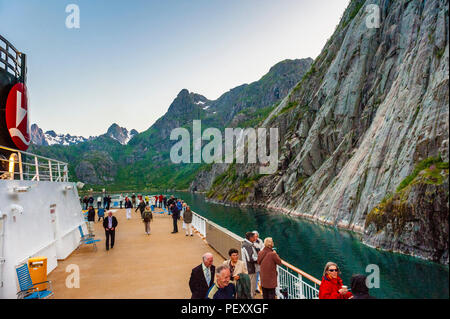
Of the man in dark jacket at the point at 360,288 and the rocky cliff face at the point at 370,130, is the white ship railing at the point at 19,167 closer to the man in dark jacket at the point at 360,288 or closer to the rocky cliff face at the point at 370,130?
the man in dark jacket at the point at 360,288

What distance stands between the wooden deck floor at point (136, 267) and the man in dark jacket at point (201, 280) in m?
3.23

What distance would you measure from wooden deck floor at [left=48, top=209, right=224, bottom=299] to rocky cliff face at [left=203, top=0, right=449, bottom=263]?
50.7 ft

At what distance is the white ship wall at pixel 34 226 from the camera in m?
8.35

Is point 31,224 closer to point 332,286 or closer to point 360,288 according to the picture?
point 332,286

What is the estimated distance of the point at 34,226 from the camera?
35.0 feet

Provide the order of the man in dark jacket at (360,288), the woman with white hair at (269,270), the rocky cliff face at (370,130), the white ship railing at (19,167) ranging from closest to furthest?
1. the man in dark jacket at (360,288)
2. the woman with white hair at (269,270)
3. the white ship railing at (19,167)
4. the rocky cliff face at (370,130)

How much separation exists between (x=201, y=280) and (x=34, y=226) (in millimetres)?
8124

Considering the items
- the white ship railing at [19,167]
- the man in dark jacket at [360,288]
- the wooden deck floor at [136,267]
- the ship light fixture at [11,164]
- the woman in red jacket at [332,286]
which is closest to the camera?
the man in dark jacket at [360,288]

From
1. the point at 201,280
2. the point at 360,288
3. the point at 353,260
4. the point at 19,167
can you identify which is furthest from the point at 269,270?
the point at 353,260

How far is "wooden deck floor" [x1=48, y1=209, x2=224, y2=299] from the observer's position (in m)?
9.21

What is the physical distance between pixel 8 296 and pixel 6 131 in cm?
817

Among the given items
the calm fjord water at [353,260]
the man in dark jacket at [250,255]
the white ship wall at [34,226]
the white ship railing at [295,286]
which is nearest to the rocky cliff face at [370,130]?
the calm fjord water at [353,260]

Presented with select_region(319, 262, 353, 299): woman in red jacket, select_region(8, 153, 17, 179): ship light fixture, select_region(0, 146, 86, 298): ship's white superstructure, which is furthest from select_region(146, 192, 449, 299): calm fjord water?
select_region(8, 153, 17, 179): ship light fixture
